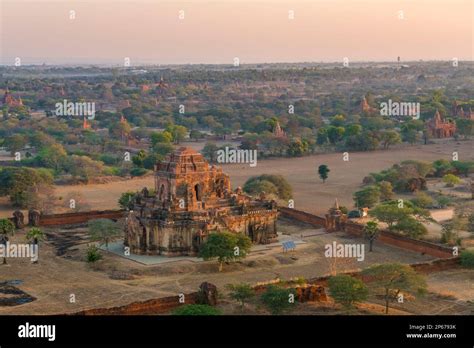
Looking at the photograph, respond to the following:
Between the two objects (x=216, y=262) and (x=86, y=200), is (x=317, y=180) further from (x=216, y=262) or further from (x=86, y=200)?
(x=216, y=262)

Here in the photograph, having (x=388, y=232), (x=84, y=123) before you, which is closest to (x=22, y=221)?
(x=388, y=232)

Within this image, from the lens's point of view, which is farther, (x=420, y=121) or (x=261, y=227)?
(x=420, y=121)

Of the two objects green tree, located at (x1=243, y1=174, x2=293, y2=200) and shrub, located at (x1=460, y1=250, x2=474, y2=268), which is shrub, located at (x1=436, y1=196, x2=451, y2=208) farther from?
shrub, located at (x1=460, y1=250, x2=474, y2=268)

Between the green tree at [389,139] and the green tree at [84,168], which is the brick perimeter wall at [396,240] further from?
the green tree at [389,139]

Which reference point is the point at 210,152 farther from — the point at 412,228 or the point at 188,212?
the point at 412,228

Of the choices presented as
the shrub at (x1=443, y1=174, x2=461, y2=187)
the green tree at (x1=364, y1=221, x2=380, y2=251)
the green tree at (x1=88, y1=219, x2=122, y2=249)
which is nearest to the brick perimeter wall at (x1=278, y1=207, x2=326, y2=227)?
the green tree at (x1=364, y1=221, x2=380, y2=251)

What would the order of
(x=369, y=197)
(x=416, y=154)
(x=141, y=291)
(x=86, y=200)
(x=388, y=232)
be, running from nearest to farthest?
1. (x=141, y=291)
2. (x=388, y=232)
3. (x=369, y=197)
4. (x=86, y=200)
5. (x=416, y=154)
